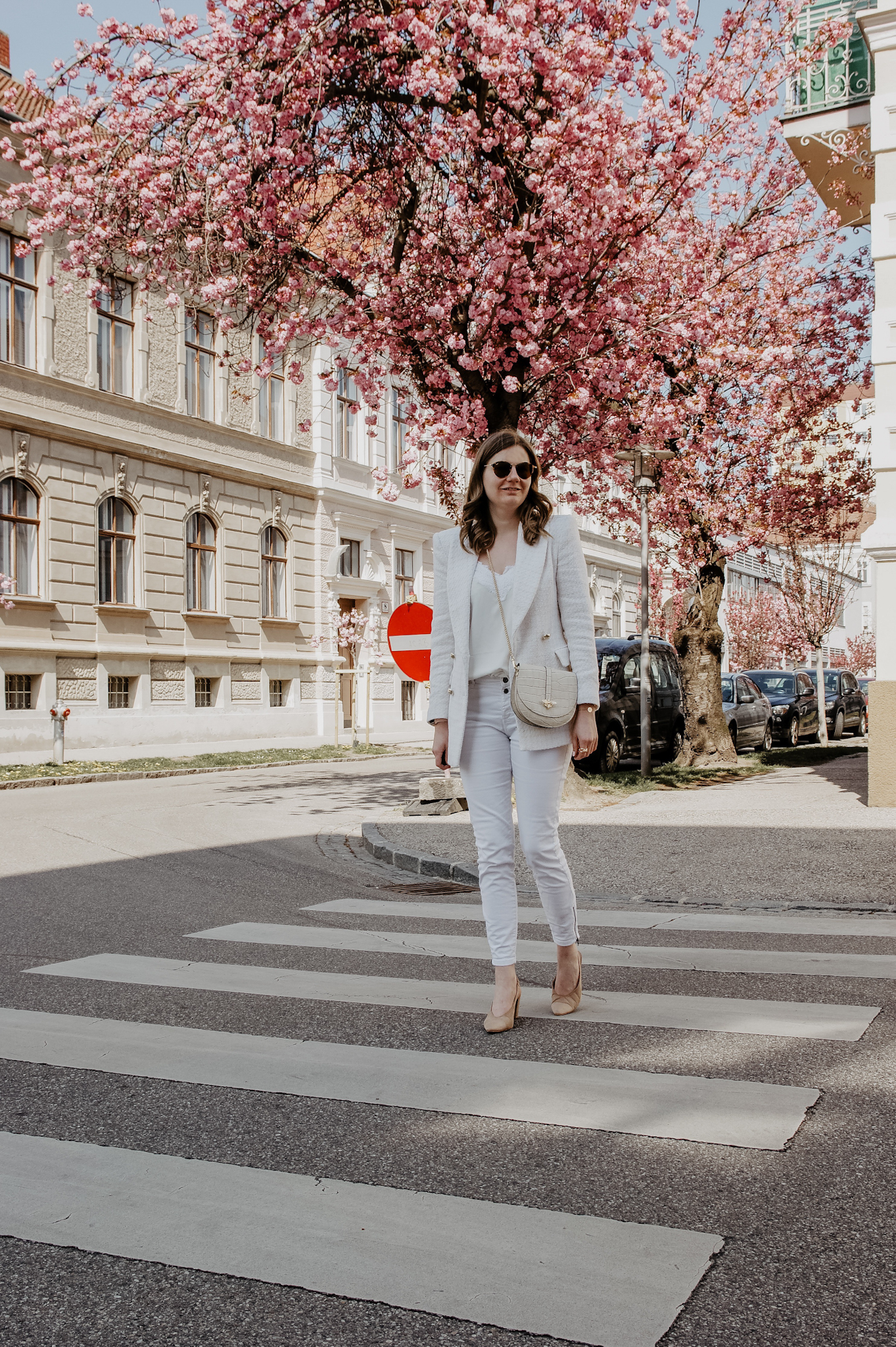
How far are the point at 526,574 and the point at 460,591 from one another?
0.83 ft

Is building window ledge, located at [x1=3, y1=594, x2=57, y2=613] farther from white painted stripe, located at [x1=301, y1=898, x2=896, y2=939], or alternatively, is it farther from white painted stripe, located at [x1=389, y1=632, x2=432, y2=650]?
white painted stripe, located at [x1=301, y1=898, x2=896, y2=939]

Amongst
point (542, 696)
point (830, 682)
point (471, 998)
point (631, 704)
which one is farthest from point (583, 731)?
point (830, 682)

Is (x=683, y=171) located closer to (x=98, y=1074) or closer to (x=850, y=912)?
(x=850, y=912)

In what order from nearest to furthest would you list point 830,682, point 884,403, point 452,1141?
point 452,1141 < point 884,403 < point 830,682

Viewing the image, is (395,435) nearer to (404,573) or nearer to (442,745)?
(404,573)

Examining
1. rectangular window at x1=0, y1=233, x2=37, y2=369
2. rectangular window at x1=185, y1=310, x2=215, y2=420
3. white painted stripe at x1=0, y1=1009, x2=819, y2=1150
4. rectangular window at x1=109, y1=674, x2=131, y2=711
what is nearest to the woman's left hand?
white painted stripe at x1=0, y1=1009, x2=819, y2=1150

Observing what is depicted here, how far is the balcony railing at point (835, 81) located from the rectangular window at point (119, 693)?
1581 centimetres

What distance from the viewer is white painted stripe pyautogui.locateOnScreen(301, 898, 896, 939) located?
663cm

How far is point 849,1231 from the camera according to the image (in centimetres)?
282

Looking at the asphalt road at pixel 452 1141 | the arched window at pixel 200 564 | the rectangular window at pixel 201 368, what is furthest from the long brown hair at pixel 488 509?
the rectangular window at pixel 201 368

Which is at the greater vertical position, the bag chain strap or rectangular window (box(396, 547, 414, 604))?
rectangular window (box(396, 547, 414, 604))

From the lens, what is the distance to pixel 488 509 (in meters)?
4.70

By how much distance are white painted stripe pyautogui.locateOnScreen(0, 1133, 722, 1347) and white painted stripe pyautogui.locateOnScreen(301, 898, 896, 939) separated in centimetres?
349

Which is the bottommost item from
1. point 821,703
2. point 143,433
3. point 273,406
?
point 821,703
